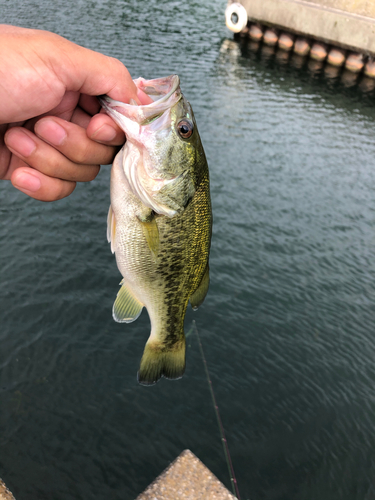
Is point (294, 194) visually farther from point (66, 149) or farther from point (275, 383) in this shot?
point (66, 149)

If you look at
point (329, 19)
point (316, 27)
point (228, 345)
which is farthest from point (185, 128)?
point (316, 27)

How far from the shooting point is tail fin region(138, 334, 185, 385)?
3.35 m

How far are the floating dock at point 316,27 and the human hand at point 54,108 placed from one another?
2728cm

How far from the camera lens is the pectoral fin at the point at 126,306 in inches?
121

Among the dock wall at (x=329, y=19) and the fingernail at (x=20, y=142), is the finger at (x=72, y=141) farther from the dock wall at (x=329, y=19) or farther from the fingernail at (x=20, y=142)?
the dock wall at (x=329, y=19)

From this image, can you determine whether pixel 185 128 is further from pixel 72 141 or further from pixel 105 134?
pixel 72 141

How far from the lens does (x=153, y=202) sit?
2.67 metres

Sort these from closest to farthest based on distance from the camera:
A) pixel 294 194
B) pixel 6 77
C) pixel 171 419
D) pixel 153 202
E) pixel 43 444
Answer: pixel 6 77 → pixel 153 202 → pixel 43 444 → pixel 171 419 → pixel 294 194

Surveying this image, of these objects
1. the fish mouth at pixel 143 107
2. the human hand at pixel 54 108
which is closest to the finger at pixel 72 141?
the human hand at pixel 54 108

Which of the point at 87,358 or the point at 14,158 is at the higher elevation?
the point at 14,158

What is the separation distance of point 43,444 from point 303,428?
4.42 metres

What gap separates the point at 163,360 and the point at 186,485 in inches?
79.9

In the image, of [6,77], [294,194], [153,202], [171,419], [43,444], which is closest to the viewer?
[6,77]

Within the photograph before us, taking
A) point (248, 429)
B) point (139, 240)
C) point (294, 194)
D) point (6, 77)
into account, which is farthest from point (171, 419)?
point (294, 194)
